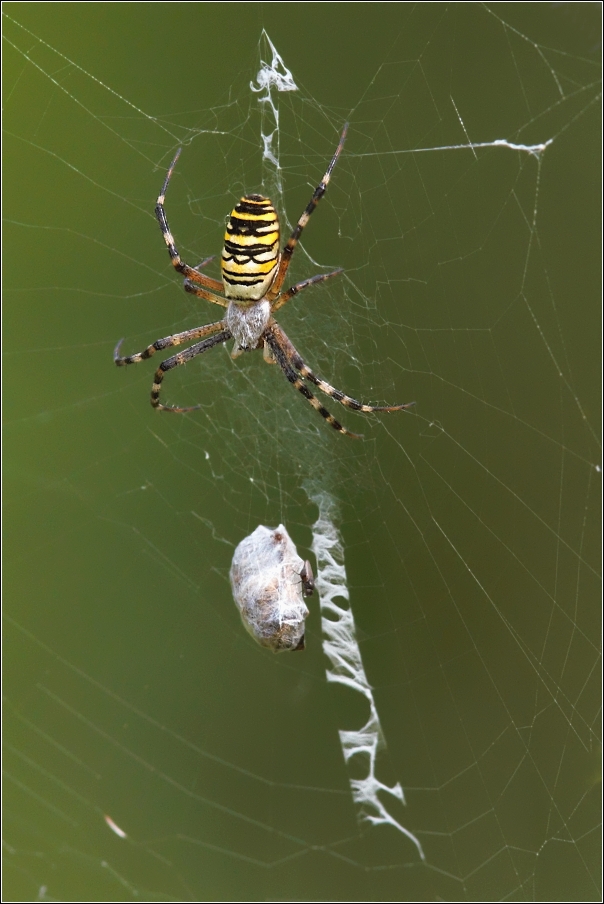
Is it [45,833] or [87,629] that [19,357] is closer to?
[87,629]

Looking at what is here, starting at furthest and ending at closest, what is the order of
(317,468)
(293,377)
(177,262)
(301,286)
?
(317,468) → (293,377) → (177,262) → (301,286)

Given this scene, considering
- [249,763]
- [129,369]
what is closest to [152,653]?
[249,763]

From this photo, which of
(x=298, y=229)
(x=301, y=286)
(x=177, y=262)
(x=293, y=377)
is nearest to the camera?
(x=298, y=229)

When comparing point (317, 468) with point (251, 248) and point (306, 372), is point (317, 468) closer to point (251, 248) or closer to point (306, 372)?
point (306, 372)

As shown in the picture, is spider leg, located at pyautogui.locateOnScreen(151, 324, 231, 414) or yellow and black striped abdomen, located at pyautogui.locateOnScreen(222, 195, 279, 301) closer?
yellow and black striped abdomen, located at pyautogui.locateOnScreen(222, 195, 279, 301)

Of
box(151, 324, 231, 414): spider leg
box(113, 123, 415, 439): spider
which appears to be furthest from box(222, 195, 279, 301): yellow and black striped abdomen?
box(151, 324, 231, 414): spider leg

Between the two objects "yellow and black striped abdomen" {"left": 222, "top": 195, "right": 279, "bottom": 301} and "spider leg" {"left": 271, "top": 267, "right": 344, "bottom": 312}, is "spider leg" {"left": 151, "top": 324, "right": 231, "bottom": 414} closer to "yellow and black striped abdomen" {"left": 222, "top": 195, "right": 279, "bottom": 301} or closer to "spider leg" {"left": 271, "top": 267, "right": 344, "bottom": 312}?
"spider leg" {"left": 271, "top": 267, "right": 344, "bottom": 312}

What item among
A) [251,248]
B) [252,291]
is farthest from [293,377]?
[251,248]
